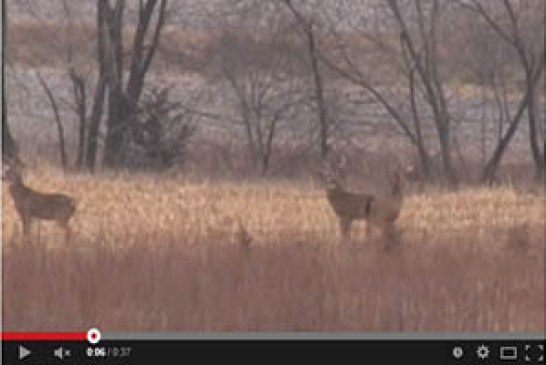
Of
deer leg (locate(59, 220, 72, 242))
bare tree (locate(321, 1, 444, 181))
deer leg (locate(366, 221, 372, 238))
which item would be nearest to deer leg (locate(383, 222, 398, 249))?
deer leg (locate(366, 221, 372, 238))

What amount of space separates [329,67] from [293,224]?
336 inches

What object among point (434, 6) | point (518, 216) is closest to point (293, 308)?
point (518, 216)

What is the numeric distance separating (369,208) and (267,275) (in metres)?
2.12

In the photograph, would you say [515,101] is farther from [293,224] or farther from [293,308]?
[293,308]

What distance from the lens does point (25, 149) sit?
18.8 metres

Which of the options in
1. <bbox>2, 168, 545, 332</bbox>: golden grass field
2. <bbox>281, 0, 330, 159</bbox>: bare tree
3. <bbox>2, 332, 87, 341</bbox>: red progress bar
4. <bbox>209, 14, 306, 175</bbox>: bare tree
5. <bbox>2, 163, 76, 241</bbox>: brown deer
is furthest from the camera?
<bbox>209, 14, 306, 175</bbox>: bare tree

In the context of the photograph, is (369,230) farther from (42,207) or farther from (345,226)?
(42,207)

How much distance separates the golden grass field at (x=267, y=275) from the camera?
16.3 ft

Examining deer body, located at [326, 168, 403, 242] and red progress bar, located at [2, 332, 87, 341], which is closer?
red progress bar, located at [2, 332, 87, 341]
